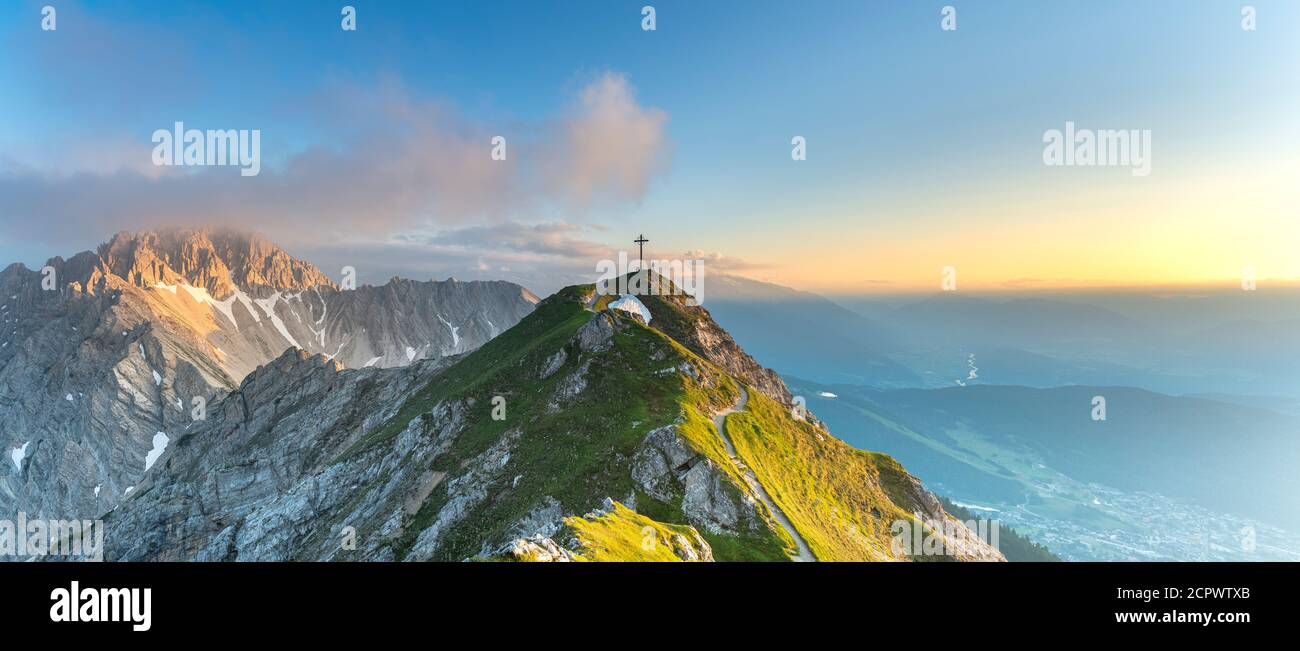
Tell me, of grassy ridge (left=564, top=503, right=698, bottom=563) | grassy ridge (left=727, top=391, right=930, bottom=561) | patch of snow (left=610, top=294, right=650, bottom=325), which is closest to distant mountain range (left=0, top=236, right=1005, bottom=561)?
grassy ridge (left=564, top=503, right=698, bottom=563)

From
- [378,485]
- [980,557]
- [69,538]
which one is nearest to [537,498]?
[378,485]

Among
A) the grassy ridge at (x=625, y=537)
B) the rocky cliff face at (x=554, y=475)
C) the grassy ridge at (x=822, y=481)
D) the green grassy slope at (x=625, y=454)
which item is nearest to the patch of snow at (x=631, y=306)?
the rocky cliff face at (x=554, y=475)

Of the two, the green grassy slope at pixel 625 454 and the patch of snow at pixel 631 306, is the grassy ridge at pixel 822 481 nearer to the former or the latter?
the green grassy slope at pixel 625 454

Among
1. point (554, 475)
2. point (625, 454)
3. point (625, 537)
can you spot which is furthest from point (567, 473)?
point (625, 537)

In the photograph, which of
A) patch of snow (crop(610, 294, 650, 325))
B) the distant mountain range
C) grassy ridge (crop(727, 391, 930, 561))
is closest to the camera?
the distant mountain range

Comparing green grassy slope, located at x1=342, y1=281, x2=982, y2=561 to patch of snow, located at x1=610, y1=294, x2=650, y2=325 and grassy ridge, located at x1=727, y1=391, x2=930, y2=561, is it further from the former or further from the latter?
patch of snow, located at x1=610, y1=294, x2=650, y2=325
